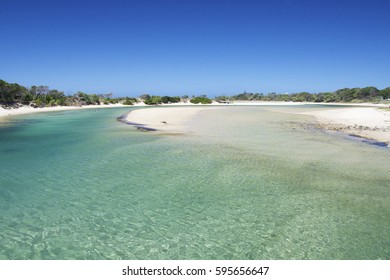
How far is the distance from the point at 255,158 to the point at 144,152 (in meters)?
5.97

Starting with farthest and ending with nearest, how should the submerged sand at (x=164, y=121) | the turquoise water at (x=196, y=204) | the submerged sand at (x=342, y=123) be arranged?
the submerged sand at (x=164, y=121), the submerged sand at (x=342, y=123), the turquoise water at (x=196, y=204)

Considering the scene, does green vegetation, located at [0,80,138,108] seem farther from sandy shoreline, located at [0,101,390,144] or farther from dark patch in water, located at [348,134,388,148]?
dark patch in water, located at [348,134,388,148]

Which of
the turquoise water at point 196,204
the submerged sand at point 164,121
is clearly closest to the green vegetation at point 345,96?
the submerged sand at point 164,121

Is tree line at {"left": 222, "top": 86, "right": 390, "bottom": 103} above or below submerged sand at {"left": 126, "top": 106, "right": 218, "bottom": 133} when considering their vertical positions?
above

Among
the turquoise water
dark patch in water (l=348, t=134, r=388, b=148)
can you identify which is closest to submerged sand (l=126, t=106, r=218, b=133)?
the turquoise water

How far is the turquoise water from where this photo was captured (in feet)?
20.2

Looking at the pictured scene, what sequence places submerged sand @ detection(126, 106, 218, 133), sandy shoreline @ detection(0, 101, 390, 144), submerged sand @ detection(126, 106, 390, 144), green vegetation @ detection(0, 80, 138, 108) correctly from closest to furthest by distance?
submerged sand @ detection(126, 106, 390, 144) → sandy shoreline @ detection(0, 101, 390, 144) → submerged sand @ detection(126, 106, 218, 133) → green vegetation @ detection(0, 80, 138, 108)

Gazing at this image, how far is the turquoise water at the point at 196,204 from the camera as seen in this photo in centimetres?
617

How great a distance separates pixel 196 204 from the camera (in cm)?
844

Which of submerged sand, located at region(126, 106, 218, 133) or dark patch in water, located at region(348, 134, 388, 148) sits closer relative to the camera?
dark patch in water, located at region(348, 134, 388, 148)

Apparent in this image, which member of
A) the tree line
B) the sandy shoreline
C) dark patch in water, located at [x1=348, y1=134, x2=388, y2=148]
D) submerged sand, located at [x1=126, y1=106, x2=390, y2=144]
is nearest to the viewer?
dark patch in water, located at [x1=348, y1=134, x2=388, y2=148]

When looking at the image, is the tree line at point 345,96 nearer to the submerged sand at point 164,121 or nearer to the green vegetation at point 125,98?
the green vegetation at point 125,98

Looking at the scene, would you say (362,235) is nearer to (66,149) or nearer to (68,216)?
(68,216)

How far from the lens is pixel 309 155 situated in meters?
14.6
